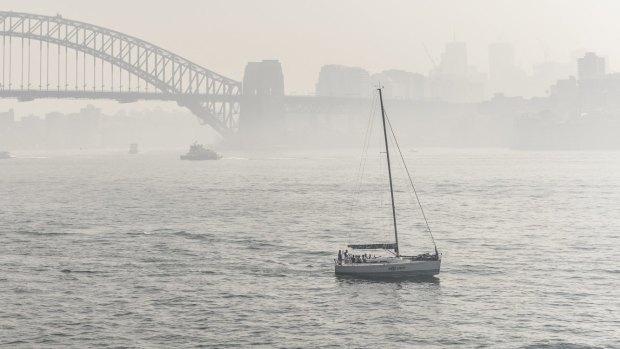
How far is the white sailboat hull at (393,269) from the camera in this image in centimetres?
4556

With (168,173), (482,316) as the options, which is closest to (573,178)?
(168,173)

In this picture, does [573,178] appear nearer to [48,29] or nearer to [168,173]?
[168,173]

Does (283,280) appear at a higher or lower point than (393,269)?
lower

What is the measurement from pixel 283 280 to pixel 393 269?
5929 mm

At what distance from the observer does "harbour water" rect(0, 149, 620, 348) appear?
34.6 meters

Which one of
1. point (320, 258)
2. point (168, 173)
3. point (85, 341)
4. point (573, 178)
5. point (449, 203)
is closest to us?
point (85, 341)

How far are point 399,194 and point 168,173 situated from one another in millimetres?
57009

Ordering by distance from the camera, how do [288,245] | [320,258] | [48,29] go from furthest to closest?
[48,29] → [288,245] → [320,258]

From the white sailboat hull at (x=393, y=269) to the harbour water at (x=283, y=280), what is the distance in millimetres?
584

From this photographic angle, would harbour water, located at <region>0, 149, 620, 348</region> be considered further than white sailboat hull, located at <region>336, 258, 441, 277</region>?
No

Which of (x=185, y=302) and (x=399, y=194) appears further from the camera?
(x=399, y=194)

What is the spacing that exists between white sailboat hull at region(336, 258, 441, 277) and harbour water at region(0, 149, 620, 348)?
0.58m

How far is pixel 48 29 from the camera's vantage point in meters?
181

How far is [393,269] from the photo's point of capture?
150 feet
